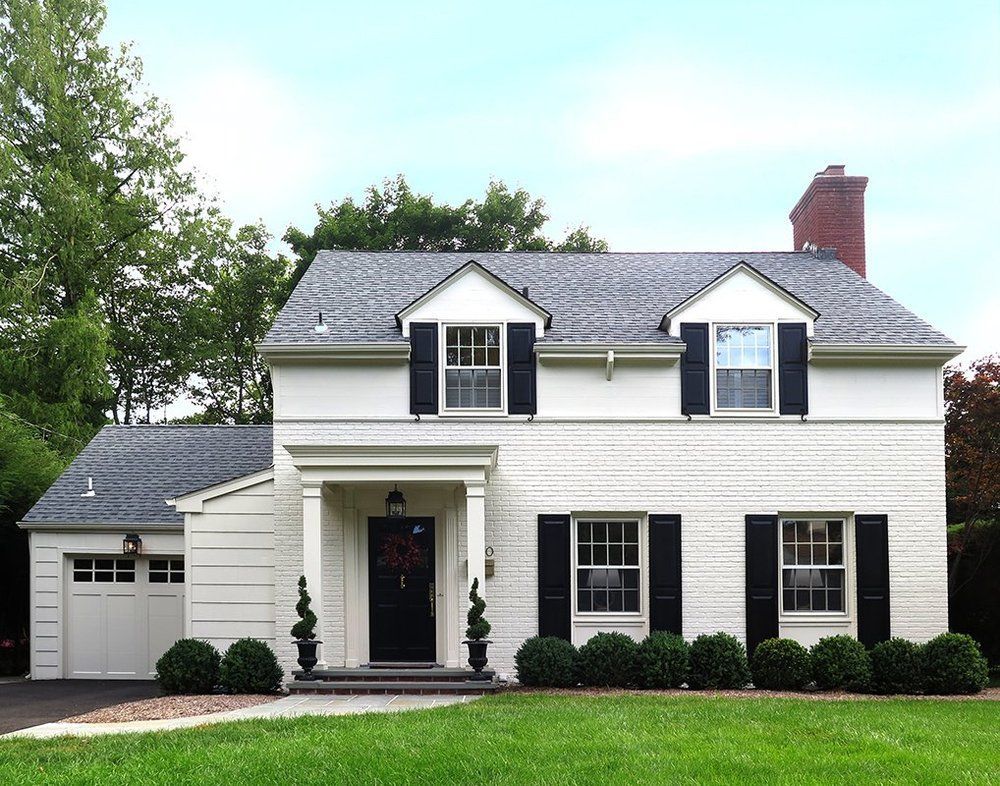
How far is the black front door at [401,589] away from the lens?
1744 centimetres

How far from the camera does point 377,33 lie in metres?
15.1

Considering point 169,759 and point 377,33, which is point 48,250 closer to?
point 377,33

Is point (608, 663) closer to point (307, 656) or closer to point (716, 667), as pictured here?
point (716, 667)

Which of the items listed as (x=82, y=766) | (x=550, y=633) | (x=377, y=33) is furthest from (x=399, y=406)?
(x=82, y=766)

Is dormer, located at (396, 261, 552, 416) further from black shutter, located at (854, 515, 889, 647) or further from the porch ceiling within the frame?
black shutter, located at (854, 515, 889, 647)

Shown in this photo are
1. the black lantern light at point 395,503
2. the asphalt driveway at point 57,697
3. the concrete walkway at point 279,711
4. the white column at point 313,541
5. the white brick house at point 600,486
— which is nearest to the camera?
the concrete walkway at point 279,711

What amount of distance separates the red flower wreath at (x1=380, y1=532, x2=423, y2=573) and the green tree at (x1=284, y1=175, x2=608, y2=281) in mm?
18629

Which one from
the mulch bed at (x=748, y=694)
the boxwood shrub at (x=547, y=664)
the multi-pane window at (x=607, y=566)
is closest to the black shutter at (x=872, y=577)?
the mulch bed at (x=748, y=694)

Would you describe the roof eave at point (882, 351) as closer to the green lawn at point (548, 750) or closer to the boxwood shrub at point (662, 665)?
the boxwood shrub at point (662, 665)

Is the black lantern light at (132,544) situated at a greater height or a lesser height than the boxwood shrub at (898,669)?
greater

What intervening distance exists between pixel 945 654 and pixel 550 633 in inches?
229

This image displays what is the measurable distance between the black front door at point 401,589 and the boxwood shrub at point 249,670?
6.05 feet

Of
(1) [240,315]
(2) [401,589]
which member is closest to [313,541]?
(2) [401,589]

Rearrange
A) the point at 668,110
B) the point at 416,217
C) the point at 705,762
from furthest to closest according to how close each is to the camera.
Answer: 1. the point at 416,217
2. the point at 668,110
3. the point at 705,762
